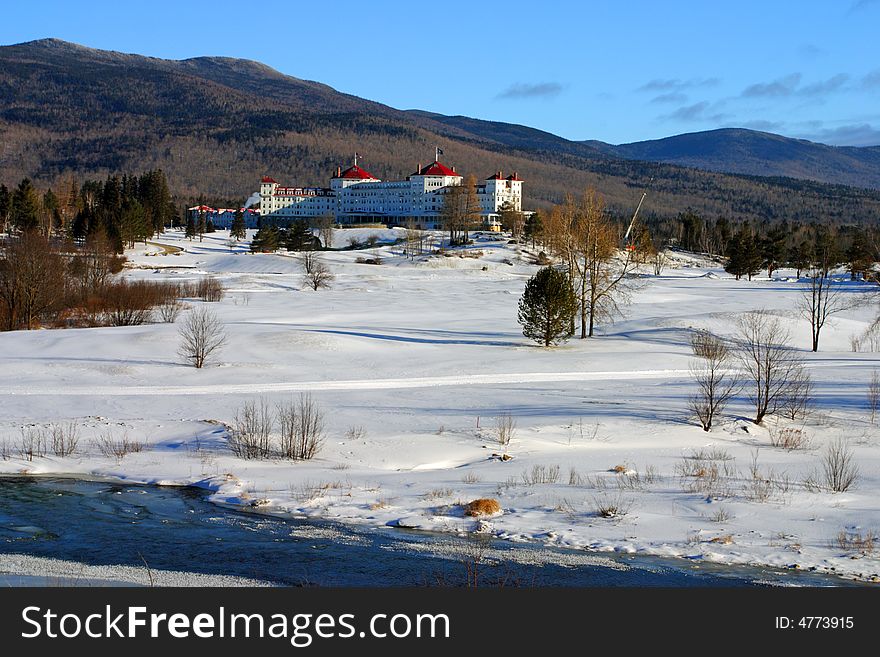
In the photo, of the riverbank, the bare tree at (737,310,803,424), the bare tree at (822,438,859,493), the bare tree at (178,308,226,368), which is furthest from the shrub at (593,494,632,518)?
the bare tree at (178,308,226,368)

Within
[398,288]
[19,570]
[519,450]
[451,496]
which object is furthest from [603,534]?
[398,288]

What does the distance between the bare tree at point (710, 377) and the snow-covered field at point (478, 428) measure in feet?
1.79

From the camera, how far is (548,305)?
132 ft

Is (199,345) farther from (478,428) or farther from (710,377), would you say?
(710,377)

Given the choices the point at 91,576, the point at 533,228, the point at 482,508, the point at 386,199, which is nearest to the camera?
the point at 91,576

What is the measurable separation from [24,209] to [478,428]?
9855cm

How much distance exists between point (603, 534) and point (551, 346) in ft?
90.5

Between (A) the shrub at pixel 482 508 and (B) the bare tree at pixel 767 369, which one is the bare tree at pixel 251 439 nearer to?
(A) the shrub at pixel 482 508

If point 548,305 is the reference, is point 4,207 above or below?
above

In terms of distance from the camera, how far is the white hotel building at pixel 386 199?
158000 mm

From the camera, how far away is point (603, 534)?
1420 centimetres

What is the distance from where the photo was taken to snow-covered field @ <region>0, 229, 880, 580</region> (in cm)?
1491

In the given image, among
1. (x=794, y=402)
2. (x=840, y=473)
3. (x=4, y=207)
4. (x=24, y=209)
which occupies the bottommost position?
(x=840, y=473)

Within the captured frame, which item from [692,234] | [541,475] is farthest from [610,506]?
[692,234]
